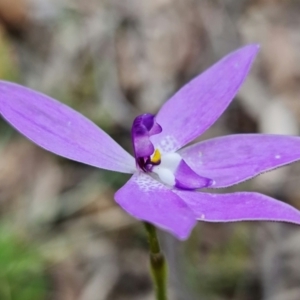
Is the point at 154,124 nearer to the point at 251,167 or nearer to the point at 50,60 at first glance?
the point at 251,167

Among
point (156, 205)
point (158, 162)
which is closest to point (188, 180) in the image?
point (158, 162)

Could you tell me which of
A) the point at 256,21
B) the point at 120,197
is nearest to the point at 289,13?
the point at 256,21

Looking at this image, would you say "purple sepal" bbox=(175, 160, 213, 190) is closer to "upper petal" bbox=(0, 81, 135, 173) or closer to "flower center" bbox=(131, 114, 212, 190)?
"flower center" bbox=(131, 114, 212, 190)

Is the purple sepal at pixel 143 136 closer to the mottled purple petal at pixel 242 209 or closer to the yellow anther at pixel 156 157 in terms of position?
the yellow anther at pixel 156 157

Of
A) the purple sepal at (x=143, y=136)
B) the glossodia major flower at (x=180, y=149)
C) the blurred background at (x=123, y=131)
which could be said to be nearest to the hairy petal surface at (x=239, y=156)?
the glossodia major flower at (x=180, y=149)

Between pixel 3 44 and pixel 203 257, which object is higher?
pixel 3 44

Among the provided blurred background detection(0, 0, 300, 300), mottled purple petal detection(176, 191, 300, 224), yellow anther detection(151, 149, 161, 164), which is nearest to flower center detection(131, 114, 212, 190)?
yellow anther detection(151, 149, 161, 164)

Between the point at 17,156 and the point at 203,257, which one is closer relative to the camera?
the point at 203,257
